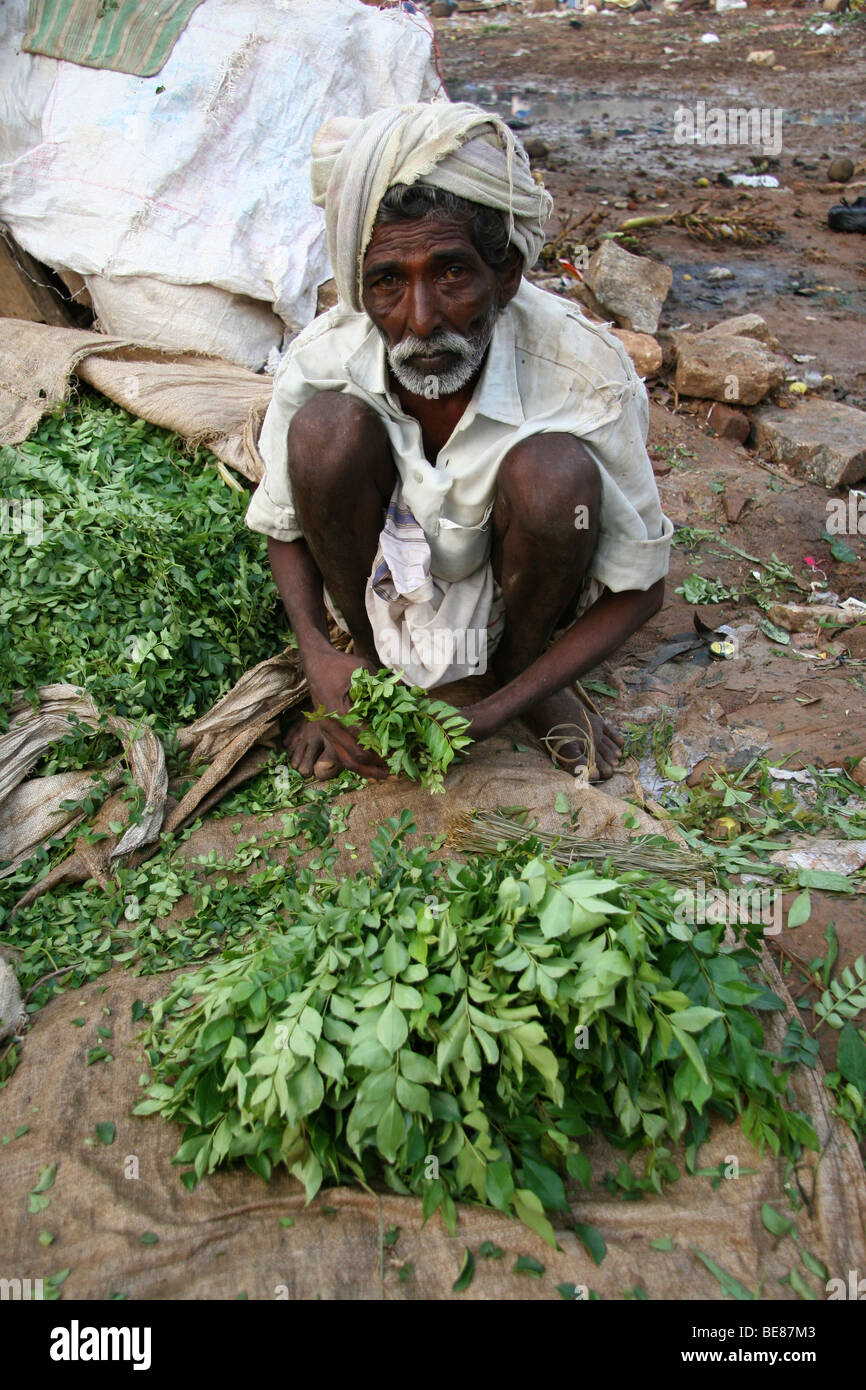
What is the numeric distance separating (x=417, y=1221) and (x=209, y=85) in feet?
11.5

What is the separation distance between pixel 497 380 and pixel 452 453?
0.20 m

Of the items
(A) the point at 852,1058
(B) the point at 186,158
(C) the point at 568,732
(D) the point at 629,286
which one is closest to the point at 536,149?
(D) the point at 629,286

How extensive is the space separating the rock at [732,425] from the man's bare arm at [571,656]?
2.23 m

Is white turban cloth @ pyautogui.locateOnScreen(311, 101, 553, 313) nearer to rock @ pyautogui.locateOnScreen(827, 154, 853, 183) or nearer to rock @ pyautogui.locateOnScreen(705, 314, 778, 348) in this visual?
rock @ pyautogui.locateOnScreen(705, 314, 778, 348)

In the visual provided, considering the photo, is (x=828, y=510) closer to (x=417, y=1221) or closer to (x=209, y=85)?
(x=209, y=85)

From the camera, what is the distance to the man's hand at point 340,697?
2402 mm

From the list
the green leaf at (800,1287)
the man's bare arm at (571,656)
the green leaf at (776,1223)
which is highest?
the man's bare arm at (571,656)

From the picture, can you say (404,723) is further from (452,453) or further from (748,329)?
(748,329)

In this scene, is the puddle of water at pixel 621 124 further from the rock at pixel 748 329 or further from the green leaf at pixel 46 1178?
the green leaf at pixel 46 1178

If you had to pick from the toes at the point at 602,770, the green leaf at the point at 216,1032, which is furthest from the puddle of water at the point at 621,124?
the green leaf at the point at 216,1032

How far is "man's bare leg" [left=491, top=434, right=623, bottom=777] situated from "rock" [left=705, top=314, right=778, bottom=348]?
9.94ft

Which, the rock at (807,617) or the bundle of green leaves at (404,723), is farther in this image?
the rock at (807,617)

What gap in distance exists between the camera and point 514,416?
225 cm
